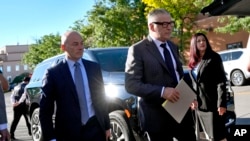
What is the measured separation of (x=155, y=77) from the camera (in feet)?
11.8

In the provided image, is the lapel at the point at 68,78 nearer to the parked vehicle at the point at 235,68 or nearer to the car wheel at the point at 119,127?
the car wheel at the point at 119,127

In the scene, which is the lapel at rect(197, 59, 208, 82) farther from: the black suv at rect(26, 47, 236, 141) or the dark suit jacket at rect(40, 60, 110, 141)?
the dark suit jacket at rect(40, 60, 110, 141)

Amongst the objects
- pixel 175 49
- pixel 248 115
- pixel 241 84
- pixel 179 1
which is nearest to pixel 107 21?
pixel 179 1

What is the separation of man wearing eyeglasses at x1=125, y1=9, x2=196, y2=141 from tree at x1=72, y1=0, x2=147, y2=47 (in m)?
28.6

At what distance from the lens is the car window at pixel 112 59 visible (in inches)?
278

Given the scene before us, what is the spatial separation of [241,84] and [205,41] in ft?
47.3

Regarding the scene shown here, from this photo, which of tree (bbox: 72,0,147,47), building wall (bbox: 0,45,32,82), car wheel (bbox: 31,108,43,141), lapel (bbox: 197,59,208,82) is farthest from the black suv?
building wall (bbox: 0,45,32,82)

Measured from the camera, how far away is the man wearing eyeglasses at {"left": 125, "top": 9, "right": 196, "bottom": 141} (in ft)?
11.7

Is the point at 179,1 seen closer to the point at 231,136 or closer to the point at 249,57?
the point at 231,136

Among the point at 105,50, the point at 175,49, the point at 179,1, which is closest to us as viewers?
the point at 175,49

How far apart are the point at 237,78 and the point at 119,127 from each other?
1419cm

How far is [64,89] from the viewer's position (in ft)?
12.1

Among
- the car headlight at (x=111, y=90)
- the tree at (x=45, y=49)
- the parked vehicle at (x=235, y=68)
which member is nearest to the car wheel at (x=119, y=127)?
the car headlight at (x=111, y=90)

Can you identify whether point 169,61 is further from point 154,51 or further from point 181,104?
point 181,104
